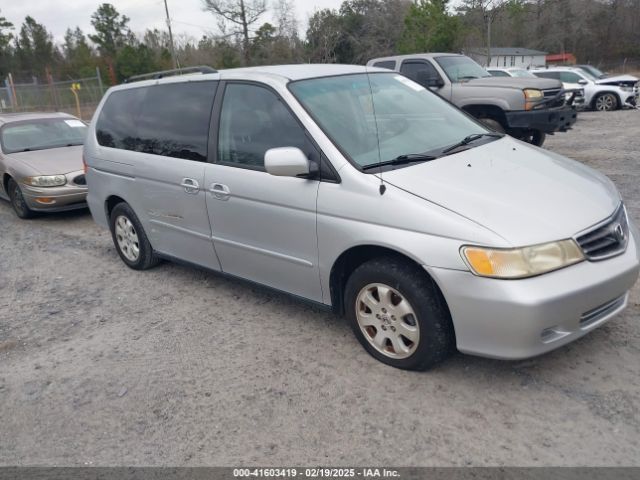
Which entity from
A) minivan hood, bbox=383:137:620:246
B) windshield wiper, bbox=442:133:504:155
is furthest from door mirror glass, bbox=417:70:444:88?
minivan hood, bbox=383:137:620:246

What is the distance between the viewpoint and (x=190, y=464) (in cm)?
→ 278

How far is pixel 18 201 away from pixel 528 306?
7.73 m

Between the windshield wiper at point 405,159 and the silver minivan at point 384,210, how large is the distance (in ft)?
0.04

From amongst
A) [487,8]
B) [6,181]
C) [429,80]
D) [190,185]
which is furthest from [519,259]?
[487,8]

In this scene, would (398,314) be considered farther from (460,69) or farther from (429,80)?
(460,69)

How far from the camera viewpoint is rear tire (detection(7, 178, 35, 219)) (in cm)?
810

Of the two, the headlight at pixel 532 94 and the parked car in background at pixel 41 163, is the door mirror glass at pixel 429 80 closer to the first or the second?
the headlight at pixel 532 94

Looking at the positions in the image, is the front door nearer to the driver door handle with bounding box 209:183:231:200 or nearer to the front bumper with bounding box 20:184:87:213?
the driver door handle with bounding box 209:183:231:200

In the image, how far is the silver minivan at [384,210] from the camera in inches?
114

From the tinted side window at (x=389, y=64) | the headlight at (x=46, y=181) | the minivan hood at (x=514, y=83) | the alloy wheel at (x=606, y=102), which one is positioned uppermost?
the tinted side window at (x=389, y=64)

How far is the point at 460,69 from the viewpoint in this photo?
400 inches

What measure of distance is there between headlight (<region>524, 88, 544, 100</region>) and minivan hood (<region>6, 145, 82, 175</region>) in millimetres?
6860

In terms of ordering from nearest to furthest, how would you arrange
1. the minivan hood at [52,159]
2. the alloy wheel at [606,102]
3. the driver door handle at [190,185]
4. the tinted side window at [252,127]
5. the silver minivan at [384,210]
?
the silver minivan at [384,210] → the tinted side window at [252,127] → the driver door handle at [190,185] → the minivan hood at [52,159] → the alloy wheel at [606,102]

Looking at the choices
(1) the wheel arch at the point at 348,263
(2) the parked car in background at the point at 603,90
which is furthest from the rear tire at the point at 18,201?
(2) the parked car in background at the point at 603,90
